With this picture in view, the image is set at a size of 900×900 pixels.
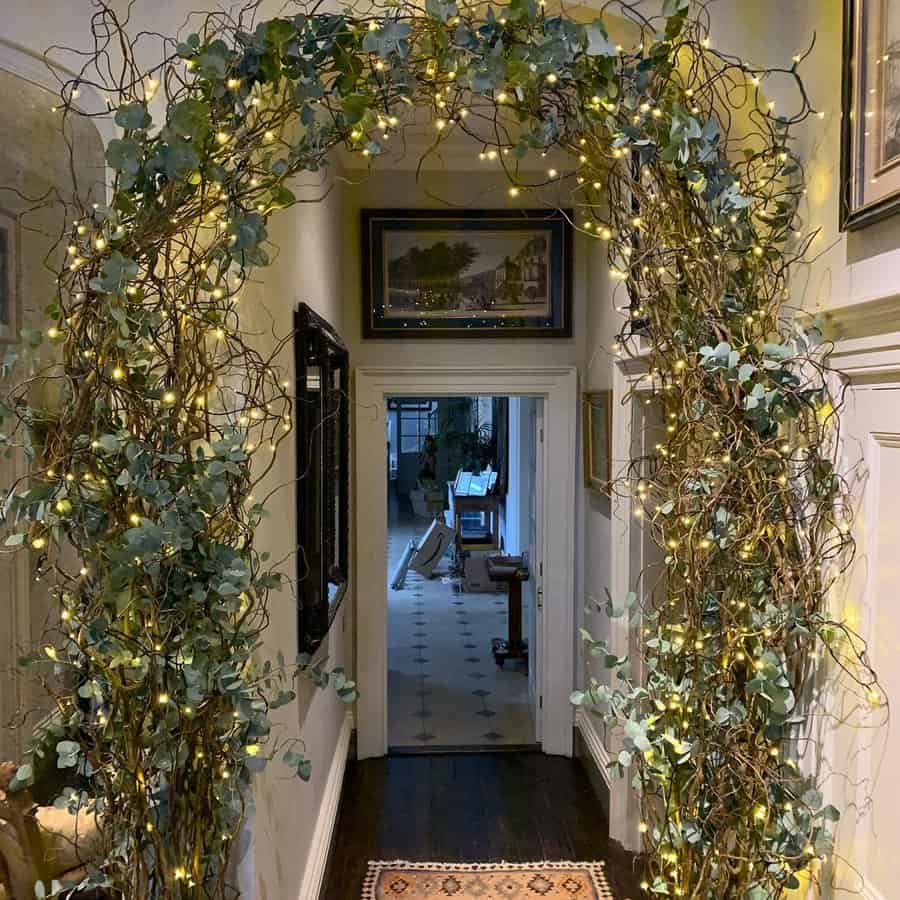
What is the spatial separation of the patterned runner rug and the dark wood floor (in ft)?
0.18

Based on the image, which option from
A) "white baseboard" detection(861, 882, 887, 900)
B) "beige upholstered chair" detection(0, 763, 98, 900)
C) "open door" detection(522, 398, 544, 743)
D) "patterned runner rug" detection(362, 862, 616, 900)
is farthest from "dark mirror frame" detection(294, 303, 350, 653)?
"white baseboard" detection(861, 882, 887, 900)

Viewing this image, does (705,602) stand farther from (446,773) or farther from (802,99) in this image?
(446,773)

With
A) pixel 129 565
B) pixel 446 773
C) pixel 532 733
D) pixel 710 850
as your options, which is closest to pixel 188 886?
pixel 129 565

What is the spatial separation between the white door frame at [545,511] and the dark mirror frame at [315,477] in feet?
2.35

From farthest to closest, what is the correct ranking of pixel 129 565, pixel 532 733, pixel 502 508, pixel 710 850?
1. pixel 502 508
2. pixel 532 733
3. pixel 710 850
4. pixel 129 565

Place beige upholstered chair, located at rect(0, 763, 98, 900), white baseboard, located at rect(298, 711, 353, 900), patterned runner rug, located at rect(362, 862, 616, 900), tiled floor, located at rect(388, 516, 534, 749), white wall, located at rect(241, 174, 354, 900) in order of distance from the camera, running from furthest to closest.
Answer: tiled floor, located at rect(388, 516, 534, 749)
patterned runner rug, located at rect(362, 862, 616, 900)
white baseboard, located at rect(298, 711, 353, 900)
white wall, located at rect(241, 174, 354, 900)
beige upholstered chair, located at rect(0, 763, 98, 900)

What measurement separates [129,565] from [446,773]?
10.2ft

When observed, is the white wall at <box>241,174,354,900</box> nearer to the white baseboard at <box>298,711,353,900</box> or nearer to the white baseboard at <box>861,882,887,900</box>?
the white baseboard at <box>298,711,353,900</box>

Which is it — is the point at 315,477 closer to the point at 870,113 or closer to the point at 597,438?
the point at 597,438

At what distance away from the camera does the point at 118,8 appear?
71.6 inches

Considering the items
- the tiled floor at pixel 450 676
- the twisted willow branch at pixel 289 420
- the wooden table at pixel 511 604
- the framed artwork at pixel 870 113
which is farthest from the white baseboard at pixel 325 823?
the framed artwork at pixel 870 113

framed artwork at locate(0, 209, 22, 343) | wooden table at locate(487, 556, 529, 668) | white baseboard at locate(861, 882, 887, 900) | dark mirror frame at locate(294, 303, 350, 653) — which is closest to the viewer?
white baseboard at locate(861, 882, 887, 900)

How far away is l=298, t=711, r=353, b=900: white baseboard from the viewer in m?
2.79

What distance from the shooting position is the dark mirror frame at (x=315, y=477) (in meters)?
2.67
